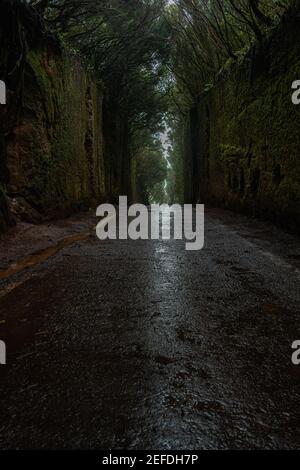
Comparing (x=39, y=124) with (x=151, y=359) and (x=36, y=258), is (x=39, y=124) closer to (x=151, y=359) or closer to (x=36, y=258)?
(x=36, y=258)

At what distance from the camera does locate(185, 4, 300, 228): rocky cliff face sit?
16.6ft

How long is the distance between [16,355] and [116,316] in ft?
2.09

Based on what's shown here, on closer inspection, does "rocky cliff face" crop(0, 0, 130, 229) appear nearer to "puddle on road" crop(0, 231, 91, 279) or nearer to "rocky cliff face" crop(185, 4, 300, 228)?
"puddle on road" crop(0, 231, 91, 279)

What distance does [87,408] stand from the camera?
1188mm

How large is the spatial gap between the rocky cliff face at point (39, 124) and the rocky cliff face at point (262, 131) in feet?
13.6

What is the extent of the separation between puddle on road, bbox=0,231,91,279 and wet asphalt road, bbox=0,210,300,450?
0.18 meters

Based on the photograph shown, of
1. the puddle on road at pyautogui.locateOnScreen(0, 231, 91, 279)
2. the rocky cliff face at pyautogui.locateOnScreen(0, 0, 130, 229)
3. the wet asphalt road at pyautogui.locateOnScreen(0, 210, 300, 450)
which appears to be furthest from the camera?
the rocky cliff face at pyautogui.locateOnScreen(0, 0, 130, 229)

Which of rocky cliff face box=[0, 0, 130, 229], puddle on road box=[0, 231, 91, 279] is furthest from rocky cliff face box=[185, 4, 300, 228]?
rocky cliff face box=[0, 0, 130, 229]

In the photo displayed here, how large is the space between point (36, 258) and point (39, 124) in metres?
3.41

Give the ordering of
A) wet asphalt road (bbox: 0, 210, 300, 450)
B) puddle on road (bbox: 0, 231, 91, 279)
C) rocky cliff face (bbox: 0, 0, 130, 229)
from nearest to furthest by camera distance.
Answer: wet asphalt road (bbox: 0, 210, 300, 450) < puddle on road (bbox: 0, 231, 91, 279) < rocky cliff face (bbox: 0, 0, 130, 229)

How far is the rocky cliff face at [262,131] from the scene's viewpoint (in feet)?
16.6

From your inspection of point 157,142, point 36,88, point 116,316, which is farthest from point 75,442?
point 157,142

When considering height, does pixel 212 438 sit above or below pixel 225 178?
below

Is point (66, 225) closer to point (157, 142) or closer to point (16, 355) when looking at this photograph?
point (16, 355)
